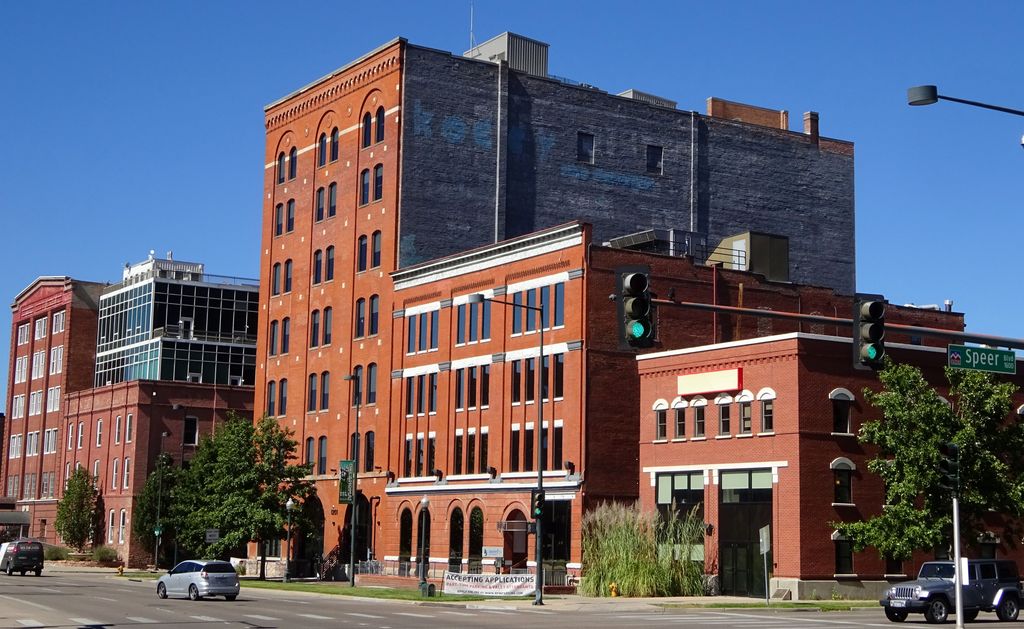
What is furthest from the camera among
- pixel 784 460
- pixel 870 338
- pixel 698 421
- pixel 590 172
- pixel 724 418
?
pixel 590 172

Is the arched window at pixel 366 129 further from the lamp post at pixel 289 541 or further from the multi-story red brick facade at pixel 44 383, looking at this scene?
the multi-story red brick facade at pixel 44 383

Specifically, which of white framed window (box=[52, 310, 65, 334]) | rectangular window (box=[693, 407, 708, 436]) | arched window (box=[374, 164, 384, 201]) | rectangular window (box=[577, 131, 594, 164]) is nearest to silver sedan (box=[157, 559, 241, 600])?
rectangular window (box=[693, 407, 708, 436])

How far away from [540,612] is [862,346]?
24.4 m

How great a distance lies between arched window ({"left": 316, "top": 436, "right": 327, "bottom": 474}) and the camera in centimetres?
8000

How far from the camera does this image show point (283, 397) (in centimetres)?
8556

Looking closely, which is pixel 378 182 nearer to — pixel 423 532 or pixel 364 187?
pixel 364 187

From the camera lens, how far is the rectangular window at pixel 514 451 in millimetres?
63500

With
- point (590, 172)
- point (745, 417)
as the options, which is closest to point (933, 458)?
point (745, 417)

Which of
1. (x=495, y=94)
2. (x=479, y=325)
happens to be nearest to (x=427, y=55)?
(x=495, y=94)

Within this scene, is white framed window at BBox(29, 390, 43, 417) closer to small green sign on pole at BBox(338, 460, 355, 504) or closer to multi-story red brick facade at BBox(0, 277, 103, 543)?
multi-story red brick facade at BBox(0, 277, 103, 543)

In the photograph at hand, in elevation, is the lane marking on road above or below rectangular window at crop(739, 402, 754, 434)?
below

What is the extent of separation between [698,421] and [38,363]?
8553cm

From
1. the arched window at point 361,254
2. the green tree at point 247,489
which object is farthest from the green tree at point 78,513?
the arched window at point 361,254

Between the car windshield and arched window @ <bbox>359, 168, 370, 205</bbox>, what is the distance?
44.8 m
